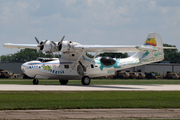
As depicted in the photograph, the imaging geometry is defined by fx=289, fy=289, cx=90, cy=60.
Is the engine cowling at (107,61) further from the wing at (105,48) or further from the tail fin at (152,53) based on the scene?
the tail fin at (152,53)

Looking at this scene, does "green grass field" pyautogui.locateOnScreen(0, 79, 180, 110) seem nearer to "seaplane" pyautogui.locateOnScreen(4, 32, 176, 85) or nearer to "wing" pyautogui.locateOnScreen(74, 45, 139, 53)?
"seaplane" pyautogui.locateOnScreen(4, 32, 176, 85)

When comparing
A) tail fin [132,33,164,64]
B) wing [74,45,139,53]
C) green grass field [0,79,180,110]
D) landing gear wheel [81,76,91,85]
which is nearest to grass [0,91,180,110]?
green grass field [0,79,180,110]

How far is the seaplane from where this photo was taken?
3328 cm

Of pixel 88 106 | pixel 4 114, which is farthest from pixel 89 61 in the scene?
pixel 4 114

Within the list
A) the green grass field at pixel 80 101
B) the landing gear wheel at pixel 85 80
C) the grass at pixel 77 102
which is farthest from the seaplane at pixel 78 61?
the grass at pixel 77 102

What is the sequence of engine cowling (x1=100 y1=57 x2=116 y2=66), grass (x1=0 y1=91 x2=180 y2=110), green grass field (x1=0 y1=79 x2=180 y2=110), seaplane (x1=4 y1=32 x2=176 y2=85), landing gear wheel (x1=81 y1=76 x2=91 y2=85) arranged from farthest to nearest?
engine cowling (x1=100 y1=57 x2=116 y2=66), landing gear wheel (x1=81 y1=76 x2=91 y2=85), seaplane (x1=4 y1=32 x2=176 y2=85), green grass field (x1=0 y1=79 x2=180 y2=110), grass (x1=0 y1=91 x2=180 y2=110)

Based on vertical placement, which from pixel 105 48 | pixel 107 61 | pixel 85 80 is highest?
pixel 105 48

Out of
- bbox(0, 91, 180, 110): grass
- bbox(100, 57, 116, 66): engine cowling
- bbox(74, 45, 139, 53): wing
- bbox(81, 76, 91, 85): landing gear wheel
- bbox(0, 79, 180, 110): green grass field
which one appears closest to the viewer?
bbox(0, 91, 180, 110): grass

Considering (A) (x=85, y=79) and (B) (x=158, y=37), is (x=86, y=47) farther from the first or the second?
(B) (x=158, y=37)

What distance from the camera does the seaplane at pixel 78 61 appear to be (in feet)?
109

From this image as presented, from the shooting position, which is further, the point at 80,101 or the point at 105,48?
the point at 105,48

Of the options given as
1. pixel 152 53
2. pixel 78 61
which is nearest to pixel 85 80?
pixel 78 61

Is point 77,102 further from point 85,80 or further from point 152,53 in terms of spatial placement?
point 152,53

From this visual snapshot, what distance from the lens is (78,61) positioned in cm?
3584
